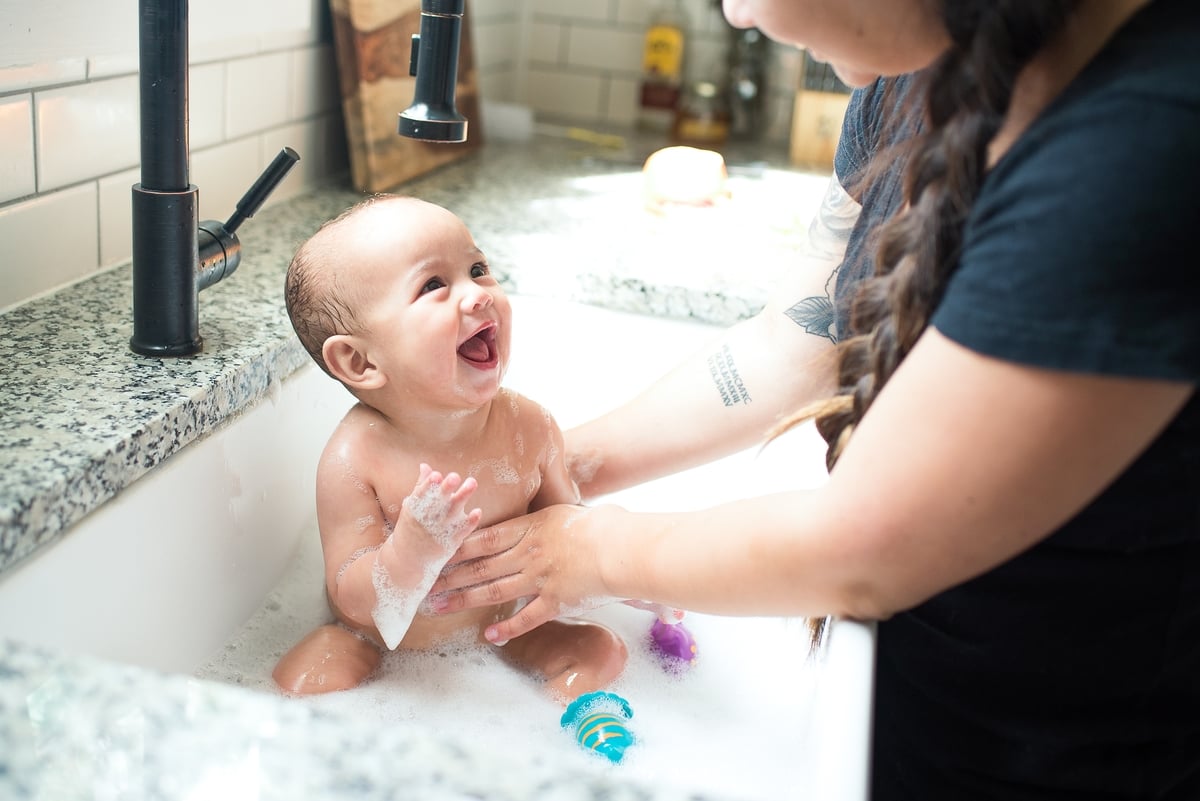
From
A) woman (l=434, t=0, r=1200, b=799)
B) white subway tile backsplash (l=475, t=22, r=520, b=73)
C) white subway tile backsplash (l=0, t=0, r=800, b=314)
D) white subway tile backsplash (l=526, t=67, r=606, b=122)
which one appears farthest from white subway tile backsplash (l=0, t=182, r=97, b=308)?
white subway tile backsplash (l=526, t=67, r=606, b=122)

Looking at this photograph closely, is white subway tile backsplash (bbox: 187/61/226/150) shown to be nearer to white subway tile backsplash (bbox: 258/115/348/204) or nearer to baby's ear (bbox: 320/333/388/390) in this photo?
white subway tile backsplash (bbox: 258/115/348/204)

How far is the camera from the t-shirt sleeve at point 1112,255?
52 centimetres

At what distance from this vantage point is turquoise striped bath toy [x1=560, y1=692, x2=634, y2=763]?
905 mm

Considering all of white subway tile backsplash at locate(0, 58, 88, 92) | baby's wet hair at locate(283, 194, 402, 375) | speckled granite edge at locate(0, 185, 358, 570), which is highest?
white subway tile backsplash at locate(0, 58, 88, 92)

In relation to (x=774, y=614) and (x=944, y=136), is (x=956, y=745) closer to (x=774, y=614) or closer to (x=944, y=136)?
(x=774, y=614)

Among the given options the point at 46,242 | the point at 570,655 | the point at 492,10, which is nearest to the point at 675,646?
the point at 570,655

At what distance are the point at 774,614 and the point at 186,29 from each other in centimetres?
65

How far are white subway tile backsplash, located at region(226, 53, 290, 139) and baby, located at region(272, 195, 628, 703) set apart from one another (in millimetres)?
489

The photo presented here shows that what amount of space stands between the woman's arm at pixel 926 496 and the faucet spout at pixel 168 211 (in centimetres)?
48

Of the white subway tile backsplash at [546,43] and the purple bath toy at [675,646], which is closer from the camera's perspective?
the purple bath toy at [675,646]

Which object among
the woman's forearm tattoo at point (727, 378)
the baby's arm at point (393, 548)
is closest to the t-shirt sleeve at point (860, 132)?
the woman's forearm tattoo at point (727, 378)

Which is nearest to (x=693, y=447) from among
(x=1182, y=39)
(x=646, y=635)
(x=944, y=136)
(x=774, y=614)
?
(x=646, y=635)

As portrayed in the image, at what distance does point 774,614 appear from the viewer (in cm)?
72

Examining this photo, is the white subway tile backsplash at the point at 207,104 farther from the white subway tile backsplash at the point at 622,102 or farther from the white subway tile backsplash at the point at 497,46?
the white subway tile backsplash at the point at 622,102
